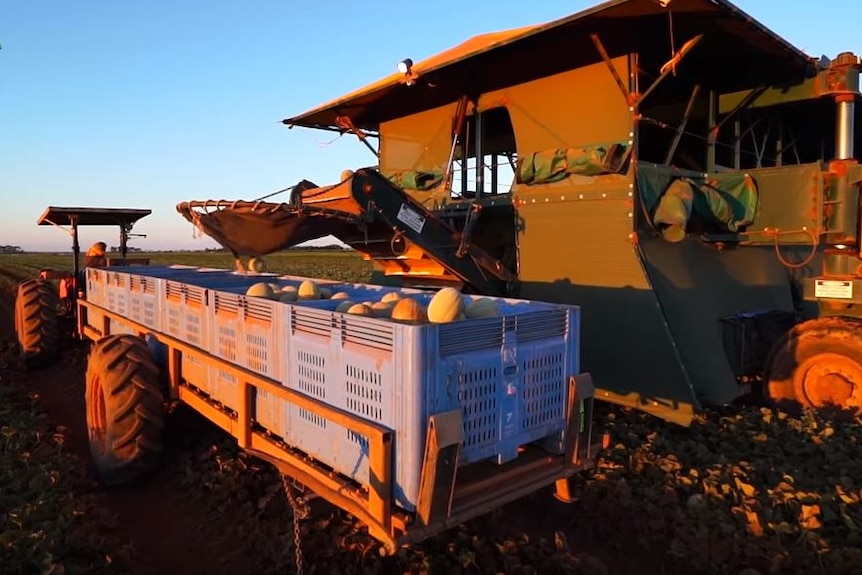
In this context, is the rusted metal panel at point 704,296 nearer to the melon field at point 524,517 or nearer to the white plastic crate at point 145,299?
the melon field at point 524,517

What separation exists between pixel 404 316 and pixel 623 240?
11.8 feet

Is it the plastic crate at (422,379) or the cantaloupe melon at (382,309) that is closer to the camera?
the plastic crate at (422,379)

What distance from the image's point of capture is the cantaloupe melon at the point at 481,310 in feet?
11.8

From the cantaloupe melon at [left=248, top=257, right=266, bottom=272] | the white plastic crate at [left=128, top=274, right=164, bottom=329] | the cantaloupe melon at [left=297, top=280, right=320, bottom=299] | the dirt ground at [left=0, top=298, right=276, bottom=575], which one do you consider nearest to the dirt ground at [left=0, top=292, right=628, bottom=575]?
the dirt ground at [left=0, top=298, right=276, bottom=575]

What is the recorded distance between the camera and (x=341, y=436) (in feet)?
10.1

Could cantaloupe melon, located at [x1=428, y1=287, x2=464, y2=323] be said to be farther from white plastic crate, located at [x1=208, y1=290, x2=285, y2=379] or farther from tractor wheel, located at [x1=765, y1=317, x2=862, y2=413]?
tractor wheel, located at [x1=765, y1=317, x2=862, y2=413]

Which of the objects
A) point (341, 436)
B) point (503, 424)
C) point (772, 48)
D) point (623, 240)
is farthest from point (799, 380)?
point (341, 436)

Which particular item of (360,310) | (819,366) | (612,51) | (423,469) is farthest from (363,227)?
(819,366)

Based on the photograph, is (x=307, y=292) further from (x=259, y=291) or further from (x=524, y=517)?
(x=524, y=517)

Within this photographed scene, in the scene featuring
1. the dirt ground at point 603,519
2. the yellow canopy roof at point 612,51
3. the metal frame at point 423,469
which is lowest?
the dirt ground at point 603,519

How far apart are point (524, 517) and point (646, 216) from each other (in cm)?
343

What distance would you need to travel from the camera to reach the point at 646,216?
6.15m

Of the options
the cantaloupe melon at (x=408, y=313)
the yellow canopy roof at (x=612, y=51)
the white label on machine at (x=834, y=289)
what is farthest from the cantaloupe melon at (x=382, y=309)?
the white label on machine at (x=834, y=289)

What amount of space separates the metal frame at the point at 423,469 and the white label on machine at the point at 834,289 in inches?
192
